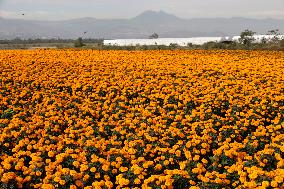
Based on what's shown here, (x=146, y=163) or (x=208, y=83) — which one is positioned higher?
(x=208, y=83)

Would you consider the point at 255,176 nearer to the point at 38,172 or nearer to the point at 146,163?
the point at 146,163

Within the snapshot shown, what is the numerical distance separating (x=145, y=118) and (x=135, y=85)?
137 inches

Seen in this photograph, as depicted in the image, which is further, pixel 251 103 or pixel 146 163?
pixel 251 103

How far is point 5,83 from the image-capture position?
15328mm

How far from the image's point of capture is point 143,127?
990 centimetres

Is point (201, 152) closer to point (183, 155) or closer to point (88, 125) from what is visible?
point (183, 155)

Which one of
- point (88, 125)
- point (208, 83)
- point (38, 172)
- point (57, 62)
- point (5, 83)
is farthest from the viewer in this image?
point (57, 62)

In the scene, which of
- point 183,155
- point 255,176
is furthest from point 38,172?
point 255,176

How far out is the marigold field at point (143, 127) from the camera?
7285 millimetres

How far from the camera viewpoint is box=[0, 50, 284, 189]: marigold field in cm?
729

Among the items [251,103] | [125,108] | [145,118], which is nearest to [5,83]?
[125,108]

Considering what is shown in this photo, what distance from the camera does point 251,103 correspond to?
11734mm

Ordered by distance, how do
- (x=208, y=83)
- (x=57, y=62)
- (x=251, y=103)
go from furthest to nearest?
(x=57, y=62), (x=208, y=83), (x=251, y=103)

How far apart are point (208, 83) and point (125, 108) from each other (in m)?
3.14
